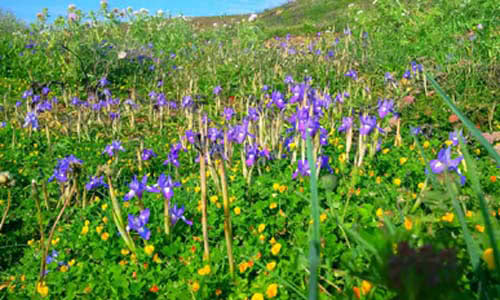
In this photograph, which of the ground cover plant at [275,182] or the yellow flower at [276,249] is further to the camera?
the yellow flower at [276,249]

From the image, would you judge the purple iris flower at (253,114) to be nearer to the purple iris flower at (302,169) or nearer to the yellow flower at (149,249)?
the purple iris flower at (302,169)

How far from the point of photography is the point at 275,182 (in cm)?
293

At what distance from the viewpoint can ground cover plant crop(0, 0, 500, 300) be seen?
1.39m

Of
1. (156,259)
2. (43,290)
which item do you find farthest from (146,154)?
(43,290)

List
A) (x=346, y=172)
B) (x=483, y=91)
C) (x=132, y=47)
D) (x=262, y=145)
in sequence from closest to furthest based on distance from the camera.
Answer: (x=346, y=172) → (x=262, y=145) → (x=483, y=91) → (x=132, y=47)

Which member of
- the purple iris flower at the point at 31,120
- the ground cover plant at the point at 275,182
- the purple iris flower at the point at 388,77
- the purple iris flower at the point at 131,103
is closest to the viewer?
the ground cover plant at the point at 275,182

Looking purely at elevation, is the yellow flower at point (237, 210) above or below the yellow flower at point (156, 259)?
above

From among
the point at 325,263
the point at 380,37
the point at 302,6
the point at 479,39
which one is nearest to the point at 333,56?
the point at 380,37

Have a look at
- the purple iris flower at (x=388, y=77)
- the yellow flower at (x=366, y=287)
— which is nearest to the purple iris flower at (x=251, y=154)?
the yellow flower at (x=366, y=287)

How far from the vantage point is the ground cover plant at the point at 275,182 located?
4.57 feet

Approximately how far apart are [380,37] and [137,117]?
16.2ft

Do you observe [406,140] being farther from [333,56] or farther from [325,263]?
[333,56]

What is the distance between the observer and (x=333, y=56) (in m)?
7.25

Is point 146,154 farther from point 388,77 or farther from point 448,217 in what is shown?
point 388,77
